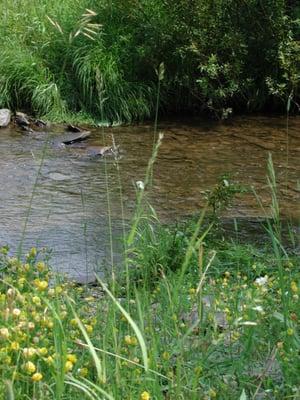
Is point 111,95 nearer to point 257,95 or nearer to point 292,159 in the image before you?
point 257,95

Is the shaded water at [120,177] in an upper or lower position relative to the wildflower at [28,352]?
lower

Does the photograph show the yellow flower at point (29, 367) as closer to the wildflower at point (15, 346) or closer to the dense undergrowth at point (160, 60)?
the wildflower at point (15, 346)

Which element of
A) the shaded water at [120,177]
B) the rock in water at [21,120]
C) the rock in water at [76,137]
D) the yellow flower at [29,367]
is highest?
the yellow flower at [29,367]

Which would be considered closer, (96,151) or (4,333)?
(4,333)

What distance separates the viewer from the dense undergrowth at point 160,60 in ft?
33.1

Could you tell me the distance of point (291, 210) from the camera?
6.51 m

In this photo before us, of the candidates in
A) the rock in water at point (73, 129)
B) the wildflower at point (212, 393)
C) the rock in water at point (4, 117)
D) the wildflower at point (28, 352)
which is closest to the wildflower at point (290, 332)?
the wildflower at point (212, 393)

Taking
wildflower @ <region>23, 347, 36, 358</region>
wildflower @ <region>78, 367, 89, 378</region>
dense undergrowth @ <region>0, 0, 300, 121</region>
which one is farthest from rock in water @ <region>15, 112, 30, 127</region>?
wildflower @ <region>23, 347, 36, 358</region>

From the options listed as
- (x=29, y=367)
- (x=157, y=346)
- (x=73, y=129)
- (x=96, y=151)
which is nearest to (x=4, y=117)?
(x=73, y=129)

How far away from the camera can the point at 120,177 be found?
7.59m

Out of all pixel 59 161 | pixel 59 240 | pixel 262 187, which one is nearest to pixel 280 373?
pixel 59 240

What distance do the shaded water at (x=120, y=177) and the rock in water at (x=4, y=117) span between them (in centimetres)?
17

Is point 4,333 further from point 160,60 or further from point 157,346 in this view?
point 160,60

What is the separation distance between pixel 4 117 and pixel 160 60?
6.85ft
